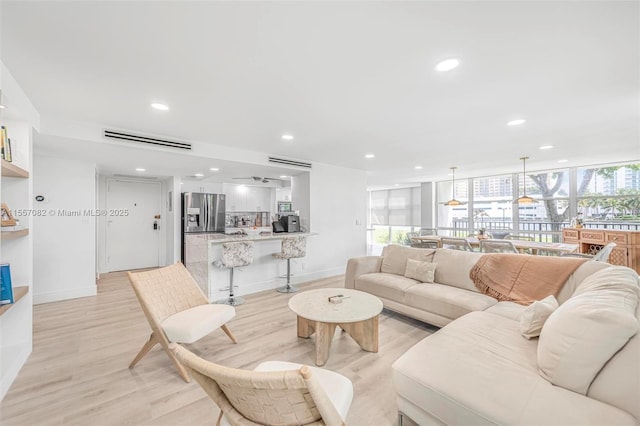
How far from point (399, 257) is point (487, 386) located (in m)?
2.43

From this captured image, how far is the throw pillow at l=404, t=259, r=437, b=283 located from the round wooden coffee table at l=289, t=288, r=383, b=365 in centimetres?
95

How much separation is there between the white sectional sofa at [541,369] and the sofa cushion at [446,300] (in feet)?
1.56

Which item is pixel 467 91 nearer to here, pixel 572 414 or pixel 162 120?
pixel 572 414

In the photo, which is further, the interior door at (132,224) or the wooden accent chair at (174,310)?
the interior door at (132,224)

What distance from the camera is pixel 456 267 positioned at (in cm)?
312

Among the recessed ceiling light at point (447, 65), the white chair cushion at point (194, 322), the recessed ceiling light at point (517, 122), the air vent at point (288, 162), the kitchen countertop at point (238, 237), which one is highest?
the recessed ceiling light at point (517, 122)

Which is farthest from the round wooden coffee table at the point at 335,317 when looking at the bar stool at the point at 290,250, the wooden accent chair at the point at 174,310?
the bar stool at the point at 290,250

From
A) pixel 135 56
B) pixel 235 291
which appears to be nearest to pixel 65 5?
pixel 135 56

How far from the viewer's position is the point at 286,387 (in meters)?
0.88

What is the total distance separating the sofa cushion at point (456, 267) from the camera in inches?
118

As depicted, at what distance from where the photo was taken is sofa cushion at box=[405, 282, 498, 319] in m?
2.56

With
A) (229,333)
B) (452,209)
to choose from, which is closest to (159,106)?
(229,333)

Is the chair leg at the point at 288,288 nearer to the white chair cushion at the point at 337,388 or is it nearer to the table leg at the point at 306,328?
the table leg at the point at 306,328

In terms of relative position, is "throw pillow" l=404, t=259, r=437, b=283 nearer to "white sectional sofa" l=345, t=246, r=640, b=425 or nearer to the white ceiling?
"white sectional sofa" l=345, t=246, r=640, b=425
